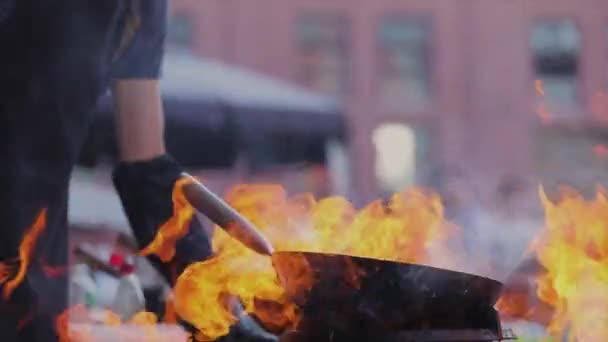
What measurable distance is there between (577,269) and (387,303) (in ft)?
2.18

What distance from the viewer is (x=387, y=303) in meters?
1.30

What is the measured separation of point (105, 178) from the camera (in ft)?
20.5

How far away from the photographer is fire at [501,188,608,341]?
1737 mm

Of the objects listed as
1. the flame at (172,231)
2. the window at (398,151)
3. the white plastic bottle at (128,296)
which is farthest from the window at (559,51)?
the flame at (172,231)

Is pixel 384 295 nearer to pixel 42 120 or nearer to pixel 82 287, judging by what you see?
pixel 42 120

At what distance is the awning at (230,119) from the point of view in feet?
17.1

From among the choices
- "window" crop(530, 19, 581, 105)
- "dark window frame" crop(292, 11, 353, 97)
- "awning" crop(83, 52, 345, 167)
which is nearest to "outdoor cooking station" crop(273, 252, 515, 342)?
"awning" crop(83, 52, 345, 167)

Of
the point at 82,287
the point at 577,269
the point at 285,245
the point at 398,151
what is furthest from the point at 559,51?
the point at 285,245

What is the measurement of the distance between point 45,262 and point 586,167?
15831 mm

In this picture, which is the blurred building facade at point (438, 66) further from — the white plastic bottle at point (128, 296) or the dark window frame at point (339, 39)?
the white plastic bottle at point (128, 296)

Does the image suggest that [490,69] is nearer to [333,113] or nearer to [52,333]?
[333,113]

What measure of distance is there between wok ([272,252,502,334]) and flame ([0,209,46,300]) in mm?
578

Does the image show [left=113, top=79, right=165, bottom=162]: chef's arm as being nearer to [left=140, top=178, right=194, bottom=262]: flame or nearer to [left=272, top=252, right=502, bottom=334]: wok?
[left=140, top=178, right=194, bottom=262]: flame

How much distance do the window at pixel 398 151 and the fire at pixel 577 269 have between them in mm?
14280
